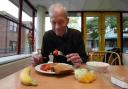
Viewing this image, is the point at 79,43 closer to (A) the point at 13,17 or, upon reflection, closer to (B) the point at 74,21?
(A) the point at 13,17

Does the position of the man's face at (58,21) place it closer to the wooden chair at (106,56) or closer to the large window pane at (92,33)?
the wooden chair at (106,56)

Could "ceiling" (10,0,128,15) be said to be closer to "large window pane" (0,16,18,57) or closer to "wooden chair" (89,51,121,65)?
"large window pane" (0,16,18,57)

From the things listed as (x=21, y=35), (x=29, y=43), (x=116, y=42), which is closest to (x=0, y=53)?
(x=21, y=35)

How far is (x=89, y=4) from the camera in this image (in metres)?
5.53

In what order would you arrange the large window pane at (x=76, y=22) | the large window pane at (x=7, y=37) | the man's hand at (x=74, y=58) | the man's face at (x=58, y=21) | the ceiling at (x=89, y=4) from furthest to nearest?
1. the large window pane at (x=76, y=22)
2. the ceiling at (x=89, y=4)
3. the large window pane at (x=7, y=37)
4. the man's face at (x=58, y=21)
5. the man's hand at (x=74, y=58)

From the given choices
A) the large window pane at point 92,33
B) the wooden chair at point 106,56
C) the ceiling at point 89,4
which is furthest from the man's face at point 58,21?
the large window pane at point 92,33

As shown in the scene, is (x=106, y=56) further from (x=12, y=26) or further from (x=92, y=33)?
(x=92, y=33)

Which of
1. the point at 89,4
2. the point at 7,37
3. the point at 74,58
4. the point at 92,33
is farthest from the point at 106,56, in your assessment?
the point at 92,33

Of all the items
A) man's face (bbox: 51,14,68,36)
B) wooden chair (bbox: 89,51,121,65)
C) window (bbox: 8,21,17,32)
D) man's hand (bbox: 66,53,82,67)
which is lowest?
wooden chair (bbox: 89,51,121,65)

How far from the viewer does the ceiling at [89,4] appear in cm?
524

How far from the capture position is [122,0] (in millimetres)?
5125

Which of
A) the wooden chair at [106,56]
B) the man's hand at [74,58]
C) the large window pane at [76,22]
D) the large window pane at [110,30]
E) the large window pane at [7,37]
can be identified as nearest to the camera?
the man's hand at [74,58]

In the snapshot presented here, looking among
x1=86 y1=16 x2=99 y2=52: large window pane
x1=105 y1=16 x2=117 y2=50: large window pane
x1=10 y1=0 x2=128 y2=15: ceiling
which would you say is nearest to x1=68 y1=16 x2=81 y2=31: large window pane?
x1=86 y1=16 x2=99 y2=52: large window pane

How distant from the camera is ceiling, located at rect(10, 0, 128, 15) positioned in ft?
17.2
